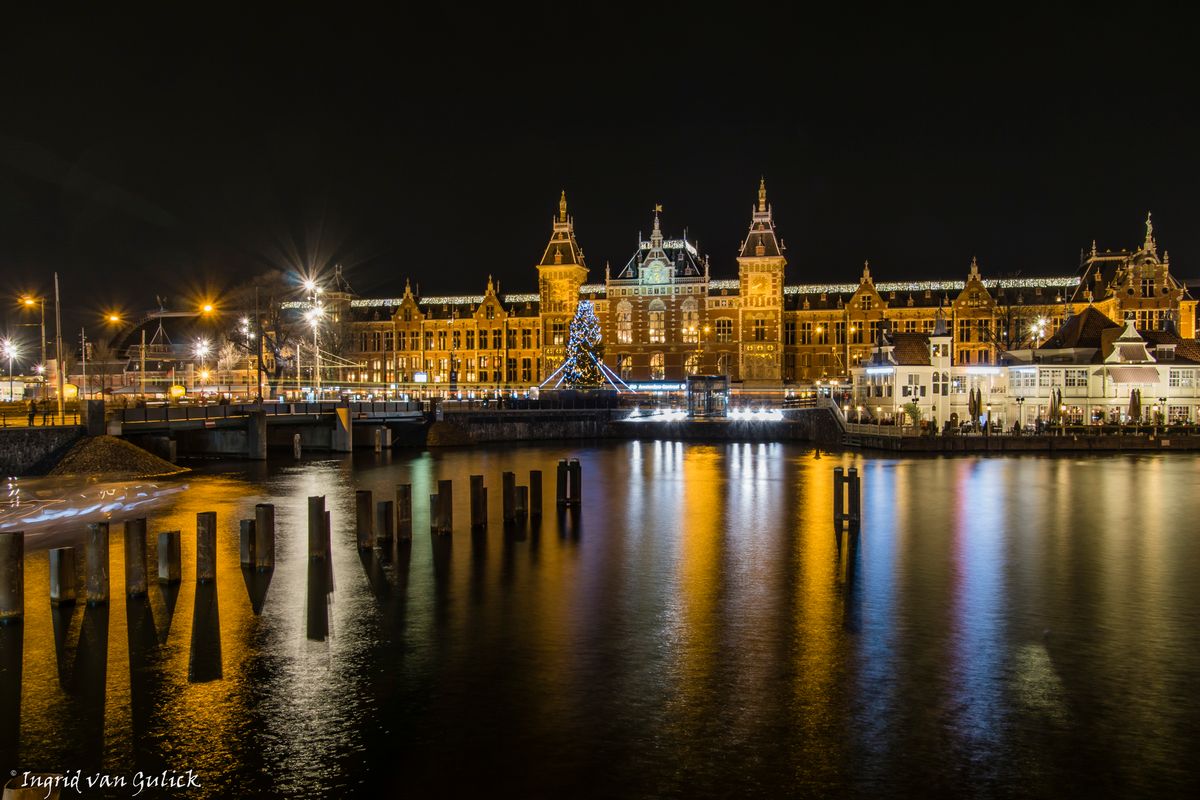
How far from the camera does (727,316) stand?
105 meters

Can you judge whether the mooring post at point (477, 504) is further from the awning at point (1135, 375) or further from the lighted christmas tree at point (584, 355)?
the lighted christmas tree at point (584, 355)

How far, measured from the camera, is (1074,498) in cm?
3894

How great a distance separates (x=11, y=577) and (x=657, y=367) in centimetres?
8959

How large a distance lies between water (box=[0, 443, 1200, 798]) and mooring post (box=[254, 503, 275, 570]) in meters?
0.68

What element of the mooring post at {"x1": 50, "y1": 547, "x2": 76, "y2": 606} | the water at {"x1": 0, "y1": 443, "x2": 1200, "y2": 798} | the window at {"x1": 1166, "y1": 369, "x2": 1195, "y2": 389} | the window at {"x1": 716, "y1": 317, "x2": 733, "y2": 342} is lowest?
the water at {"x1": 0, "y1": 443, "x2": 1200, "y2": 798}

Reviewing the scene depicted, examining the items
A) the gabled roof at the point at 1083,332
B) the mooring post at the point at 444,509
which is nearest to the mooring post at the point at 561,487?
the mooring post at the point at 444,509

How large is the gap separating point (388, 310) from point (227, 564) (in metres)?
98.8

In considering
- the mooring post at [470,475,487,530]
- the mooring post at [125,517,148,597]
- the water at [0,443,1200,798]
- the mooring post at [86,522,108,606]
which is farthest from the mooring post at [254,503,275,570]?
the mooring post at [470,475,487,530]

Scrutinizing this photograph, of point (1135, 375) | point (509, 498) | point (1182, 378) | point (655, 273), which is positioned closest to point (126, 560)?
point (509, 498)

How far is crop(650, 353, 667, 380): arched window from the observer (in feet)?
347

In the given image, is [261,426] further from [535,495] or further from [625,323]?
[625,323]

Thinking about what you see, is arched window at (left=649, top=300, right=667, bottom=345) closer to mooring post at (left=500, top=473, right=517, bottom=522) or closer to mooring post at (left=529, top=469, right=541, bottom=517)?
mooring post at (left=529, top=469, right=541, bottom=517)

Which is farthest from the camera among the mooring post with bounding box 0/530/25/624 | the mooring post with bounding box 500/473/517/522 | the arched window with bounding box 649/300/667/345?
the arched window with bounding box 649/300/667/345

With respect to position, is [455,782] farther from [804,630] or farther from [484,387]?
[484,387]
